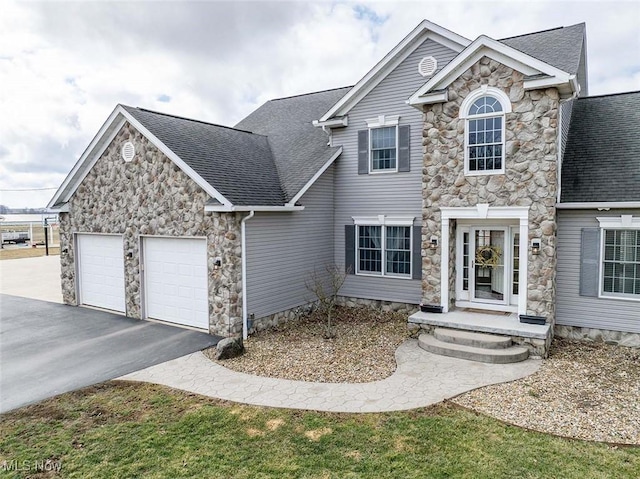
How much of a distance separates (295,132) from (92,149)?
6687 millimetres

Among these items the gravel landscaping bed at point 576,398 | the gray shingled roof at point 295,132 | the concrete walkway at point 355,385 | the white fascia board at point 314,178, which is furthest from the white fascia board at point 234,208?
the gravel landscaping bed at point 576,398

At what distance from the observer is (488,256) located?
10.5 meters

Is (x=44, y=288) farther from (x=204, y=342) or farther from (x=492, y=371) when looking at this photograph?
(x=492, y=371)

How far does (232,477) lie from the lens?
468cm

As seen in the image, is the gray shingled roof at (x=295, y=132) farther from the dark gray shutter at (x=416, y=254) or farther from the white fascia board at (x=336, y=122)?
the dark gray shutter at (x=416, y=254)

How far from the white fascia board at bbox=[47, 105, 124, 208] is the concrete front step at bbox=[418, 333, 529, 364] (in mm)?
10136

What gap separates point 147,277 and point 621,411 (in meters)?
11.0

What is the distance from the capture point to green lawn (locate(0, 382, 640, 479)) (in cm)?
480

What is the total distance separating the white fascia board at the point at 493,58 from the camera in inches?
337

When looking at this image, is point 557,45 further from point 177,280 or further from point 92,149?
point 92,149

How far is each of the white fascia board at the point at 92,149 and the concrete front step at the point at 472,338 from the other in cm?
1018

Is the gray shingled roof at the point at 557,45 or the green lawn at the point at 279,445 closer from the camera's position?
the green lawn at the point at 279,445

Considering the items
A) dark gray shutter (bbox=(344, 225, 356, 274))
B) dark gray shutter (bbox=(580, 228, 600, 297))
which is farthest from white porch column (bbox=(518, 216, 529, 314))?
dark gray shutter (bbox=(344, 225, 356, 274))

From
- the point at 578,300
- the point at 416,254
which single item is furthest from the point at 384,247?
the point at 578,300
